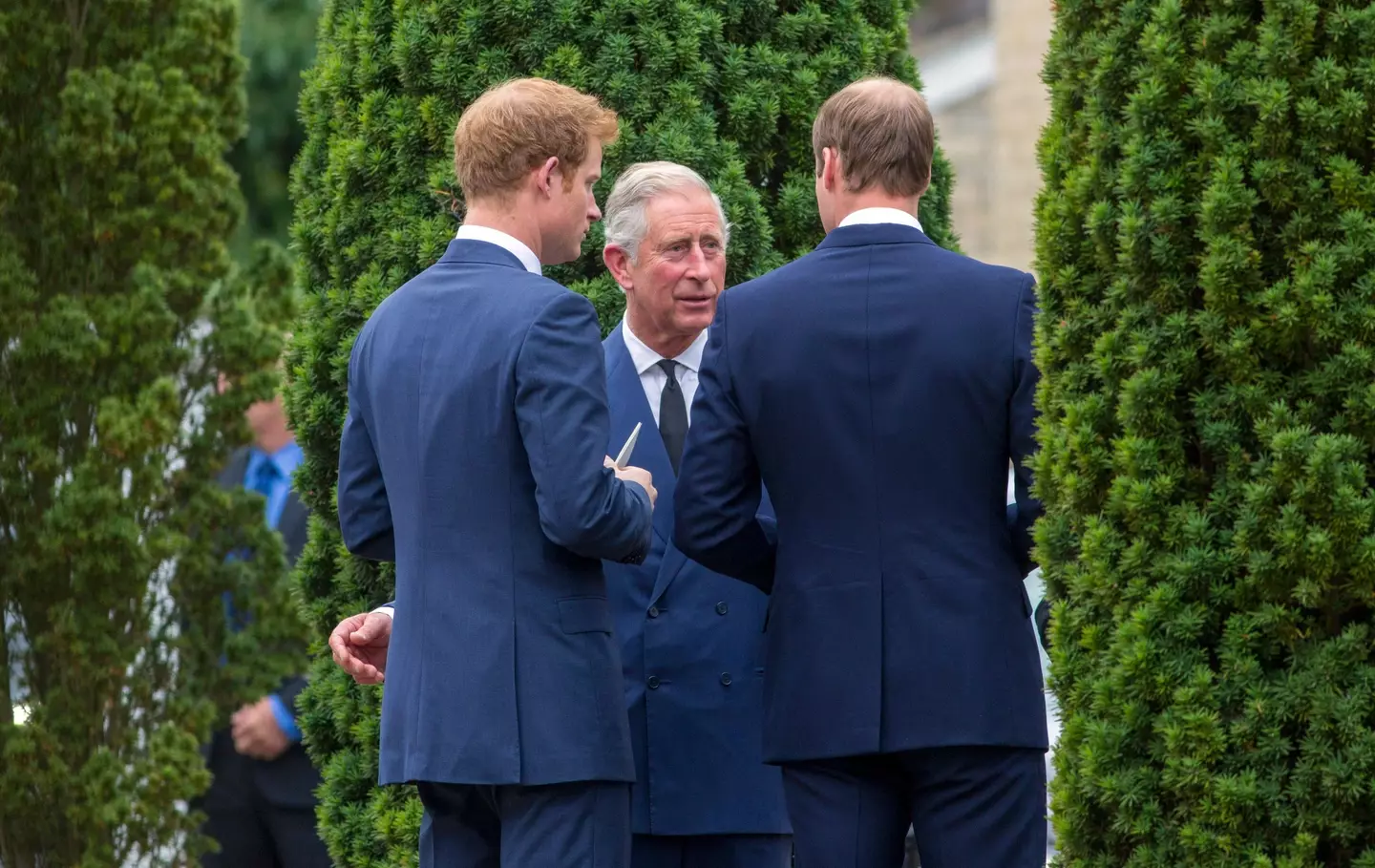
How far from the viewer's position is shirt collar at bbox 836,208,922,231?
3.89 m

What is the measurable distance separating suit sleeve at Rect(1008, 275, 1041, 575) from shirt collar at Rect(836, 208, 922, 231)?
287 mm

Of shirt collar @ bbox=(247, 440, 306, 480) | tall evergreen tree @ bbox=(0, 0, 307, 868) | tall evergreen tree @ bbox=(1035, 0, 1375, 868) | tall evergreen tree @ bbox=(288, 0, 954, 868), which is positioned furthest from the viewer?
shirt collar @ bbox=(247, 440, 306, 480)

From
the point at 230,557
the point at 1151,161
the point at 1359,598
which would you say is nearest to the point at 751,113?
the point at 1151,161

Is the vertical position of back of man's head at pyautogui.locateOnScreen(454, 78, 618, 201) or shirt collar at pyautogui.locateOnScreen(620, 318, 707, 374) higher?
back of man's head at pyautogui.locateOnScreen(454, 78, 618, 201)

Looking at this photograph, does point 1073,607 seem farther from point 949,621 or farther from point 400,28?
point 400,28

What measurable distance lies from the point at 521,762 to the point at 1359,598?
149 centimetres

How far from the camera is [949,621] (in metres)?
3.74

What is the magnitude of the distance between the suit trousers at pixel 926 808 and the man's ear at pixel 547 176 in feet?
4.06

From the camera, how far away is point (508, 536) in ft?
11.8

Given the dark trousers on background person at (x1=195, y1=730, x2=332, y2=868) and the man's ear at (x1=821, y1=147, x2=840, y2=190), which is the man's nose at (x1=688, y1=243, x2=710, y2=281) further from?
the dark trousers on background person at (x1=195, y1=730, x2=332, y2=868)

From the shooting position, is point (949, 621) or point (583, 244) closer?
point (949, 621)

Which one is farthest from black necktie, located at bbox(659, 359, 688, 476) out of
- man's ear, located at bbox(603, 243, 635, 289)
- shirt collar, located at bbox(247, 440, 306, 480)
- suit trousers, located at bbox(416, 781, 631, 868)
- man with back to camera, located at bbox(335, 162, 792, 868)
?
shirt collar, located at bbox(247, 440, 306, 480)

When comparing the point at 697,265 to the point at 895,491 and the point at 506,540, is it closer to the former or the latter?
the point at 895,491

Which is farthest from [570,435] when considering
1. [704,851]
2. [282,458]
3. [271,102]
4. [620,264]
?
[271,102]
